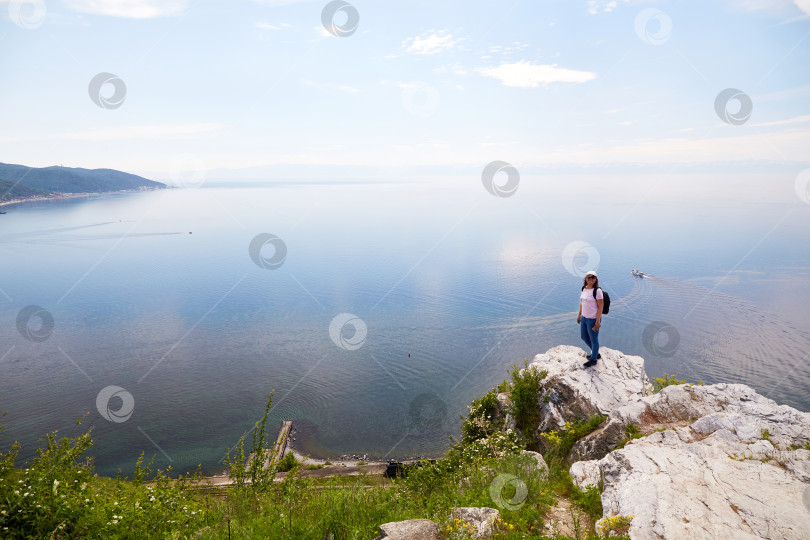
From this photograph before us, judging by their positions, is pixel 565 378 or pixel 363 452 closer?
pixel 565 378

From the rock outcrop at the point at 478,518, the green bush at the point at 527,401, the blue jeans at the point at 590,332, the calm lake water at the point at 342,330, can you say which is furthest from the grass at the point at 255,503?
the calm lake water at the point at 342,330

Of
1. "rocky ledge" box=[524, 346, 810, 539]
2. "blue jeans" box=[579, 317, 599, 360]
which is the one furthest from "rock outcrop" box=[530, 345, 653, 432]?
"blue jeans" box=[579, 317, 599, 360]

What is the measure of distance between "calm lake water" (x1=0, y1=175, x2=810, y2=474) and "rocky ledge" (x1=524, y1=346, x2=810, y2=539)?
31111 millimetres

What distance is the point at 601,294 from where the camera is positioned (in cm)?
1469

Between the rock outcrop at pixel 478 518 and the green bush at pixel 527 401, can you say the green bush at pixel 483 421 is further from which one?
the rock outcrop at pixel 478 518

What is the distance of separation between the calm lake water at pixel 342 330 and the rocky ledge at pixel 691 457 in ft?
102

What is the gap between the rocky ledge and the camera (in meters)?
7.33

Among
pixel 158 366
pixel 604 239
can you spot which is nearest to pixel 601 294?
pixel 158 366

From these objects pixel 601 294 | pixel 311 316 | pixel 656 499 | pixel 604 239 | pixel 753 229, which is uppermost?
pixel 753 229

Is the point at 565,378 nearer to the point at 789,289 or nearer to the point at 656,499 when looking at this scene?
the point at 656,499

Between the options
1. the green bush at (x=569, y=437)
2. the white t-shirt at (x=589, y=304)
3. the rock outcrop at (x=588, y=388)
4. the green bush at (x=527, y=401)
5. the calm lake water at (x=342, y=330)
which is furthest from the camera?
the calm lake water at (x=342, y=330)

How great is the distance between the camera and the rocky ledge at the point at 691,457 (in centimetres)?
733

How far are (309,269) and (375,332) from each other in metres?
43.1

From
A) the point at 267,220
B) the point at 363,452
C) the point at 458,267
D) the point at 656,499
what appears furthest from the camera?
the point at 267,220
